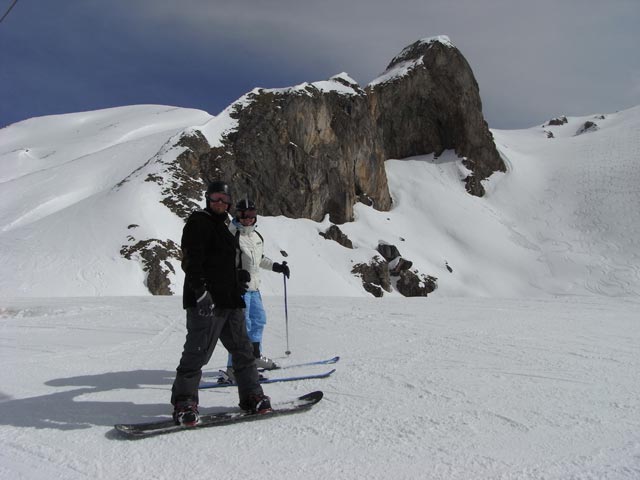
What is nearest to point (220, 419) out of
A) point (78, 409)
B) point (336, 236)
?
point (78, 409)

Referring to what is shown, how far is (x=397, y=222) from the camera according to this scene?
45281 mm

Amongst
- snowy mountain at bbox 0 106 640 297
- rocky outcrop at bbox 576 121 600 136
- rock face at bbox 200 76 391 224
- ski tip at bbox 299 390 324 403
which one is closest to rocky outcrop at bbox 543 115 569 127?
rocky outcrop at bbox 576 121 600 136

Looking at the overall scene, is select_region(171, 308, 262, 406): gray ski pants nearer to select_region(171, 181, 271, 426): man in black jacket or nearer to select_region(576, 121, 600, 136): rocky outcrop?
select_region(171, 181, 271, 426): man in black jacket

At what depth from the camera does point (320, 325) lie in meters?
8.58

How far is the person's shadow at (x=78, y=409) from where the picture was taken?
382 cm

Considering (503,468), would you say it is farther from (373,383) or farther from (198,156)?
(198,156)

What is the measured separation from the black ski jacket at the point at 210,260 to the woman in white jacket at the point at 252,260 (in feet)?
2.50

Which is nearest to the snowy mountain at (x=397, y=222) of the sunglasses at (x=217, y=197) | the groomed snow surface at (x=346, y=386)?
the groomed snow surface at (x=346, y=386)

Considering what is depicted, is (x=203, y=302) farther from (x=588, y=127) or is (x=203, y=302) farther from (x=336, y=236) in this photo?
(x=588, y=127)

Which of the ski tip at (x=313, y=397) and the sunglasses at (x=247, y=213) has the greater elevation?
the sunglasses at (x=247, y=213)

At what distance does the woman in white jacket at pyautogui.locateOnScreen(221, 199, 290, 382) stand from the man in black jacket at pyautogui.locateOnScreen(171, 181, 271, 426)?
2.53 feet

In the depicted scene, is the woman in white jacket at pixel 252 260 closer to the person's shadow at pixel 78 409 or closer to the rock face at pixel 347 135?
the person's shadow at pixel 78 409

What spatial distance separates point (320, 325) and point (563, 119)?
327ft

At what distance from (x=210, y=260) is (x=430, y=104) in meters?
62.3
